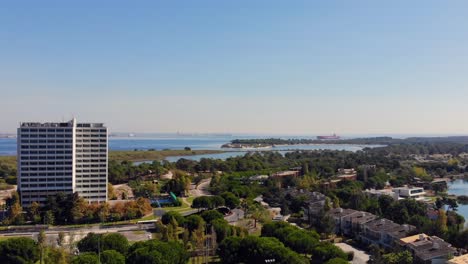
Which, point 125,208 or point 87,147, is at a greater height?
point 87,147

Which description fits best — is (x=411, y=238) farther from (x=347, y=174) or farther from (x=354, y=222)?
(x=347, y=174)

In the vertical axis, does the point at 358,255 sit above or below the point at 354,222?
below

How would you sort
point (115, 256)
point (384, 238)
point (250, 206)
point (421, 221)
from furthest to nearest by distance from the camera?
point (250, 206) → point (421, 221) → point (384, 238) → point (115, 256)

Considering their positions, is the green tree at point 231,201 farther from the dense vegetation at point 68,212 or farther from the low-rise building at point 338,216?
the low-rise building at point 338,216

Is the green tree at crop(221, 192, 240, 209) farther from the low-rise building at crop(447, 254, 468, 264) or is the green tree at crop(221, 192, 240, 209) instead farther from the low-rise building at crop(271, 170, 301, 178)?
the low-rise building at crop(447, 254, 468, 264)

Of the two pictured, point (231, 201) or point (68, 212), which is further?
point (231, 201)

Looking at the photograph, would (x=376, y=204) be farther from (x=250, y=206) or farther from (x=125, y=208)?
(x=125, y=208)

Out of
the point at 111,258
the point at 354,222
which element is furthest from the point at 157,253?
the point at 354,222

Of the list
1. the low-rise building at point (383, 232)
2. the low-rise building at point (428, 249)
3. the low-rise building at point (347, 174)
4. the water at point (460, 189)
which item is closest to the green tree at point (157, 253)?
the low-rise building at point (428, 249)

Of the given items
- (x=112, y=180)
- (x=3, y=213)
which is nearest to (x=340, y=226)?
(x=3, y=213)
